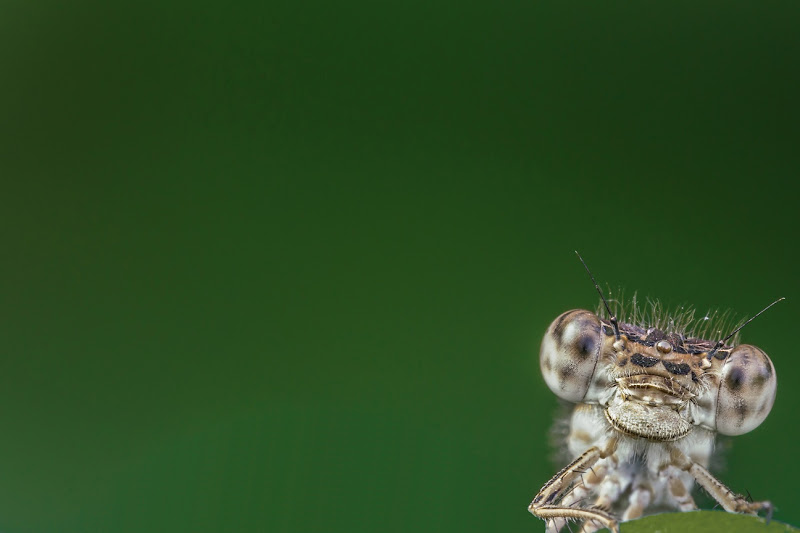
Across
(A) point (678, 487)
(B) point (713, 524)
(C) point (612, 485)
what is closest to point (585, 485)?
(C) point (612, 485)

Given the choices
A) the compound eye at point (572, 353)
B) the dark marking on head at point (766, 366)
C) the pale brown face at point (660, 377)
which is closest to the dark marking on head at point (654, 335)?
the pale brown face at point (660, 377)

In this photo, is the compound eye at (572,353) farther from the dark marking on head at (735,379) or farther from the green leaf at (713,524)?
the green leaf at (713,524)

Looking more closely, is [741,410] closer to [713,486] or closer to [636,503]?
[713,486]

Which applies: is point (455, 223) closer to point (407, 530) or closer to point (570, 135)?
point (570, 135)

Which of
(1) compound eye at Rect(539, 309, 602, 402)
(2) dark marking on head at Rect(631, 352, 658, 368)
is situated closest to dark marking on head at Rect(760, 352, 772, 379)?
(2) dark marking on head at Rect(631, 352, 658, 368)

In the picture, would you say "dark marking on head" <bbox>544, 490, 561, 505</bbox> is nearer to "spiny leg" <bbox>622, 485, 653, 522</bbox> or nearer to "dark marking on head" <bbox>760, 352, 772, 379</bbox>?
"spiny leg" <bbox>622, 485, 653, 522</bbox>

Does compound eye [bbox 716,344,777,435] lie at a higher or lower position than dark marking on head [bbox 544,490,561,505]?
higher

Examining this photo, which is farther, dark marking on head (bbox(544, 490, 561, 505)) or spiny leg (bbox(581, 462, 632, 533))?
spiny leg (bbox(581, 462, 632, 533))
